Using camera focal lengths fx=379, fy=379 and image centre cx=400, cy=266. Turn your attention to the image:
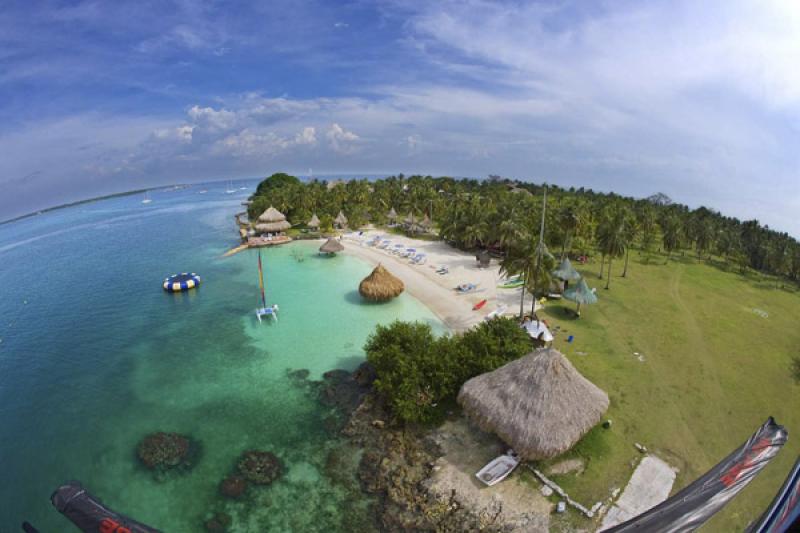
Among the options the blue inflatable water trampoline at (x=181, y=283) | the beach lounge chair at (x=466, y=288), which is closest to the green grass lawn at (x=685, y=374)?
the beach lounge chair at (x=466, y=288)

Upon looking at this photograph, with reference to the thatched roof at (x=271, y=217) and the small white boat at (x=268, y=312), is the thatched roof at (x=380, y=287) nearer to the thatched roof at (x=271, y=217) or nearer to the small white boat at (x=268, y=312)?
the small white boat at (x=268, y=312)

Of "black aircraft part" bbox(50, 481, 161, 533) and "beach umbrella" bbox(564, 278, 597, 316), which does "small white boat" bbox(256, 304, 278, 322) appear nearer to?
"black aircraft part" bbox(50, 481, 161, 533)

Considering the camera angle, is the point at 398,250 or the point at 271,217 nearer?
the point at 398,250

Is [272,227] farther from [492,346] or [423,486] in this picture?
[423,486]

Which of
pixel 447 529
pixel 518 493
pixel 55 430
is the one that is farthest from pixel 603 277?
pixel 55 430

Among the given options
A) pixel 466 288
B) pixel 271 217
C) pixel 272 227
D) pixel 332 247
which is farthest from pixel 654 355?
pixel 271 217

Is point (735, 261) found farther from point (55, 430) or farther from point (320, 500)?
point (55, 430)
